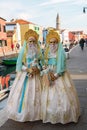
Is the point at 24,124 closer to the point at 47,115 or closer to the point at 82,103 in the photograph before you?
the point at 47,115

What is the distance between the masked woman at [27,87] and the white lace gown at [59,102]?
16 cm

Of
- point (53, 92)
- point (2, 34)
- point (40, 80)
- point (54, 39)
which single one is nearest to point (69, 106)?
point (53, 92)

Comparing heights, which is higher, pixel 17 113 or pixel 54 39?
pixel 54 39

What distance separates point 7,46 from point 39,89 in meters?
58.0

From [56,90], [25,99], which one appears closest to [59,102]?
[56,90]

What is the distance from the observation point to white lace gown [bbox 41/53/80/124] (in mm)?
6242

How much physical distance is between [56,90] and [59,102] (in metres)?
0.26

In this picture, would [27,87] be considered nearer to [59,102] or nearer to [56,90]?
[56,90]

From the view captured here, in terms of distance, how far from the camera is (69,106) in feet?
20.6

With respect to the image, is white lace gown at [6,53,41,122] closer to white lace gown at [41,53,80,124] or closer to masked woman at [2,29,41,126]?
masked woman at [2,29,41,126]

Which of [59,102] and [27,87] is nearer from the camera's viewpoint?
[59,102]

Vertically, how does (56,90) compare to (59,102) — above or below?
above

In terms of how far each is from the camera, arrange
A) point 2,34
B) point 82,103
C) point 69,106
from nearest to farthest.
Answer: point 69,106
point 82,103
point 2,34

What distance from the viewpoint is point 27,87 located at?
648cm
